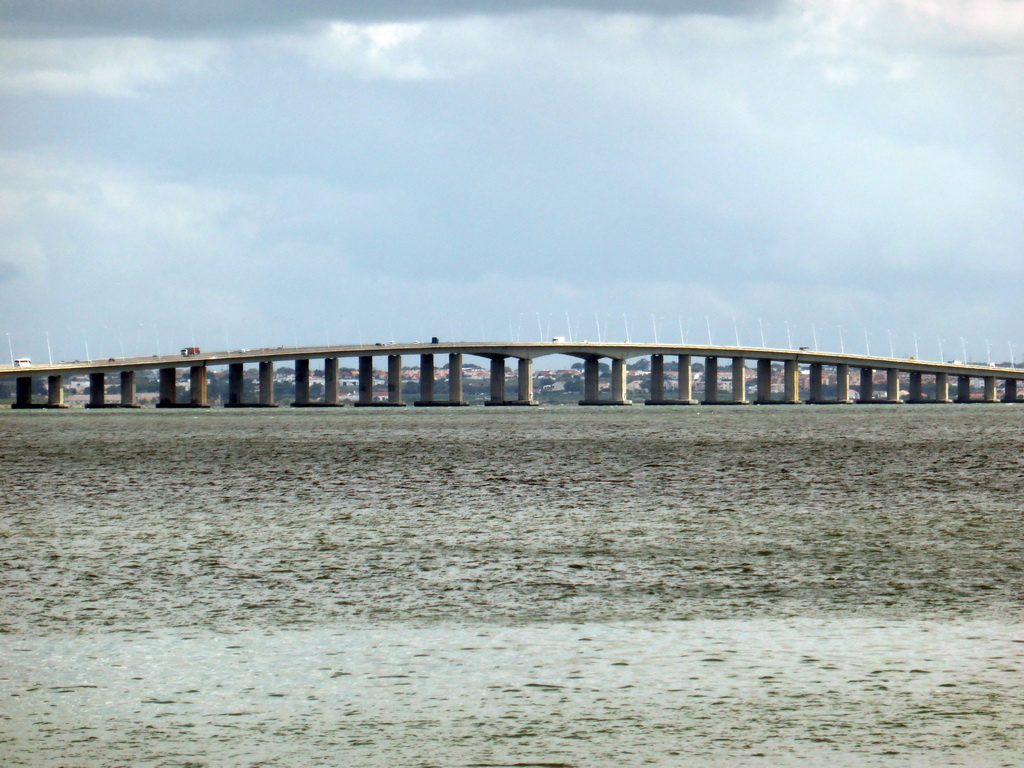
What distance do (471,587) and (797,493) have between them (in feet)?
79.7

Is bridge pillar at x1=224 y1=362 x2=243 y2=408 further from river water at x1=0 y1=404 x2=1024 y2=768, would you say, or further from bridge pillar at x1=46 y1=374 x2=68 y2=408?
river water at x1=0 y1=404 x2=1024 y2=768

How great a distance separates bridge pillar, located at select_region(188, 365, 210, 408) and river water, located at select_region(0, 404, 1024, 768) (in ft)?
458

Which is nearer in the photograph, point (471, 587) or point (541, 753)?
point (541, 753)

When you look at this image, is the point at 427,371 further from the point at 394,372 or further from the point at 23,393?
the point at 23,393

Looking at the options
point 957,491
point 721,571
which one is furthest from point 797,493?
point 721,571

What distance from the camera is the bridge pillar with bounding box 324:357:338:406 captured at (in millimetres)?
190625

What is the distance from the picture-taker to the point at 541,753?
41.8ft

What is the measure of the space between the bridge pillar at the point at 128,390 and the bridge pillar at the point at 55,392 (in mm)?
7464

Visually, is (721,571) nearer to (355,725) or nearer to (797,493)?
(355,725)

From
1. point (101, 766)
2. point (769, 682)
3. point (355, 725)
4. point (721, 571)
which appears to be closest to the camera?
point (101, 766)

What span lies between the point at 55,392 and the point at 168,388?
1386cm

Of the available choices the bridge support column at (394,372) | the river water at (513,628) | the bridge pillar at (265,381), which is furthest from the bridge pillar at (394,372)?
the river water at (513,628)

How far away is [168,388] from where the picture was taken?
192500 mm

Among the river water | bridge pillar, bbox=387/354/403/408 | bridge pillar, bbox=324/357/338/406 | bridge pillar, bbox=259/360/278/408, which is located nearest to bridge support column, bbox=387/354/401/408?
bridge pillar, bbox=387/354/403/408
